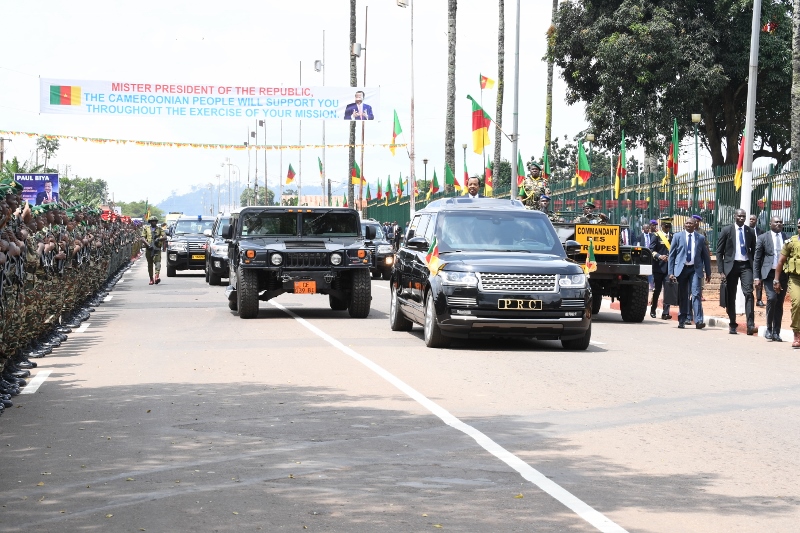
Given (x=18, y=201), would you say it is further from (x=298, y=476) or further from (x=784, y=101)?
(x=784, y=101)

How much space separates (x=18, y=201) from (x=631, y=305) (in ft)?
43.6

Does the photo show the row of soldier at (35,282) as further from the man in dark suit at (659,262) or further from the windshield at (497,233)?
the man in dark suit at (659,262)

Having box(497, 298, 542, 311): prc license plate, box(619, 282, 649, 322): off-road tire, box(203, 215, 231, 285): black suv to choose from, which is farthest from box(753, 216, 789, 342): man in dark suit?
box(203, 215, 231, 285): black suv

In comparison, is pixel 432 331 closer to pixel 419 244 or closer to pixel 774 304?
pixel 419 244

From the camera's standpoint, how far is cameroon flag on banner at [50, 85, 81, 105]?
44969mm

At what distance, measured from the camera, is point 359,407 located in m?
10.7

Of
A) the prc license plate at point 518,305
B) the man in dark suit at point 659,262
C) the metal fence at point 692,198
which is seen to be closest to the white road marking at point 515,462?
the prc license plate at point 518,305

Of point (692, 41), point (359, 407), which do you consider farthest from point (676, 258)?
point (692, 41)

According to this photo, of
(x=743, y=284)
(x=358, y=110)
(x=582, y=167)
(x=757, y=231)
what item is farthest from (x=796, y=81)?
(x=358, y=110)

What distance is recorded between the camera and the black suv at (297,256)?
2094cm

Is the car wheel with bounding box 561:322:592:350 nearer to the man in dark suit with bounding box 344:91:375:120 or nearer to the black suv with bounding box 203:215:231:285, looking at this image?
the black suv with bounding box 203:215:231:285

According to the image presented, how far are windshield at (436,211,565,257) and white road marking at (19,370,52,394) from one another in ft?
19.3

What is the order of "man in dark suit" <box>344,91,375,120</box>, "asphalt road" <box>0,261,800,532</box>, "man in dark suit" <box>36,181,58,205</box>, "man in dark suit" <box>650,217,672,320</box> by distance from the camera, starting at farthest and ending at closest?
"man in dark suit" <box>344,91,375,120</box>
"man in dark suit" <box>36,181,58,205</box>
"man in dark suit" <box>650,217,672,320</box>
"asphalt road" <box>0,261,800,532</box>

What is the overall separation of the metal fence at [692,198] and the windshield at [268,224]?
911cm
